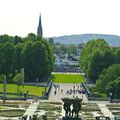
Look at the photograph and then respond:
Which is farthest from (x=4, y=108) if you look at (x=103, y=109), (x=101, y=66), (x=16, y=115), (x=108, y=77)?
(x=101, y=66)

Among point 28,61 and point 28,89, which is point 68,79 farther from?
point 28,89

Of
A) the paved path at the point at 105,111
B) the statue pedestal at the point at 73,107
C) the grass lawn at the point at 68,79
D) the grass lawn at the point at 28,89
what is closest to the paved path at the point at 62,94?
the grass lawn at the point at 28,89

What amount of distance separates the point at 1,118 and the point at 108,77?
1276 inches

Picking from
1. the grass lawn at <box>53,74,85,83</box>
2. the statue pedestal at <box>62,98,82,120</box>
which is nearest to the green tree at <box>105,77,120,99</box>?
the grass lawn at <box>53,74,85,83</box>

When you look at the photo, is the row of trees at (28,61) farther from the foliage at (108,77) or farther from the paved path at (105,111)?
the paved path at (105,111)

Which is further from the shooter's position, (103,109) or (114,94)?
(114,94)

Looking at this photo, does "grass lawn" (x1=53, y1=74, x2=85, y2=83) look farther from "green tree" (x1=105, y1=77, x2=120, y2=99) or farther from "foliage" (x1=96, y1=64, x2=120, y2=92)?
"green tree" (x1=105, y1=77, x2=120, y2=99)

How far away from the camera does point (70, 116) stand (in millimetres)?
45750

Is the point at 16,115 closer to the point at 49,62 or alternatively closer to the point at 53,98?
the point at 53,98

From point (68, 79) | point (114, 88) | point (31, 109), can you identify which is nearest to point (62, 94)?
point (114, 88)

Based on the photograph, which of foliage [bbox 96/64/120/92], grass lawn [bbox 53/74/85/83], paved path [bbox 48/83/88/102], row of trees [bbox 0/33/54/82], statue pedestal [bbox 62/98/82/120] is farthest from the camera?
grass lawn [bbox 53/74/85/83]

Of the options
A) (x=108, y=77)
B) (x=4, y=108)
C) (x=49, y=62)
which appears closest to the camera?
(x=4, y=108)

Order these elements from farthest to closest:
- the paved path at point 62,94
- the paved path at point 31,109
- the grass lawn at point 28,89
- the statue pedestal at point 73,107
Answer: the grass lawn at point 28,89
the paved path at point 62,94
the paved path at point 31,109
the statue pedestal at point 73,107

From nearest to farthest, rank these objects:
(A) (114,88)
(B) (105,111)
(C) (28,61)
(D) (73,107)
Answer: (D) (73,107) < (B) (105,111) < (A) (114,88) < (C) (28,61)
